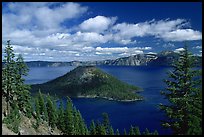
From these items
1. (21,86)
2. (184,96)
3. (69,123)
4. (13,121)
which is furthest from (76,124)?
(184,96)

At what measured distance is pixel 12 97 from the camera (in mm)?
68438

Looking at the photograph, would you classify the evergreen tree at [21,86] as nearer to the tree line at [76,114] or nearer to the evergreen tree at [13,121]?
the tree line at [76,114]

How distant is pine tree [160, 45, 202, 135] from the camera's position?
24141 mm

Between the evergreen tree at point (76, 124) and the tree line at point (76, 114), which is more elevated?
the tree line at point (76, 114)

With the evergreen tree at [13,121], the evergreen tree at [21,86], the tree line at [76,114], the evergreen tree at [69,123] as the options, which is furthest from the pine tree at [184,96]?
the evergreen tree at [69,123]

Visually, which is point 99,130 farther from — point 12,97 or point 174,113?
point 174,113

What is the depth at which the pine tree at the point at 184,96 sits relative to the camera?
79.2ft

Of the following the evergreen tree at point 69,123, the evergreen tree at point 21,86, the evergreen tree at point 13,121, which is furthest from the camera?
the evergreen tree at point 69,123

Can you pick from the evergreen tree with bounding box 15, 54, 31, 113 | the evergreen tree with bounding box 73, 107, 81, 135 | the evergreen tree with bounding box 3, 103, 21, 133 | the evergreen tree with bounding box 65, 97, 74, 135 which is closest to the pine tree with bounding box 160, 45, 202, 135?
the evergreen tree with bounding box 3, 103, 21, 133

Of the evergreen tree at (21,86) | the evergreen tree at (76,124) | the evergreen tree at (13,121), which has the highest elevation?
the evergreen tree at (21,86)

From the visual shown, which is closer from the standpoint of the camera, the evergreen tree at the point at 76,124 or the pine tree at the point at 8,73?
the pine tree at the point at 8,73

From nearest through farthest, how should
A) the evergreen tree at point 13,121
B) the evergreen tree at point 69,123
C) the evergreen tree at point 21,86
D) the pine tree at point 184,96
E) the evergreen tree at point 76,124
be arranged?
1. the pine tree at point 184,96
2. the evergreen tree at point 13,121
3. the evergreen tree at point 21,86
4. the evergreen tree at point 69,123
5. the evergreen tree at point 76,124

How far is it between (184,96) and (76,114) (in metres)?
70.7

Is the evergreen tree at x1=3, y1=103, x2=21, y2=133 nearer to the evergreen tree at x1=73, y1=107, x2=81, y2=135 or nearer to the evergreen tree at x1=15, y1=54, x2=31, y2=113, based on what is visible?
the evergreen tree at x1=15, y1=54, x2=31, y2=113
